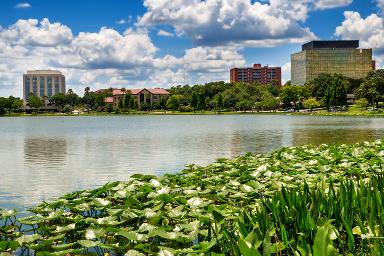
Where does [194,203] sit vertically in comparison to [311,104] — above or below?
below

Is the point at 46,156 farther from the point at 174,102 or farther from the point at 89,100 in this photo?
the point at 89,100

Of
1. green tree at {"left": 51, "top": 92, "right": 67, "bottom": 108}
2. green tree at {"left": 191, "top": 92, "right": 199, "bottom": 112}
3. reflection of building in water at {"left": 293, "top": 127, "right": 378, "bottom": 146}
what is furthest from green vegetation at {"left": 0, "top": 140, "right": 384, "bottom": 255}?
green tree at {"left": 51, "top": 92, "right": 67, "bottom": 108}

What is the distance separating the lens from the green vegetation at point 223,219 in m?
4.62

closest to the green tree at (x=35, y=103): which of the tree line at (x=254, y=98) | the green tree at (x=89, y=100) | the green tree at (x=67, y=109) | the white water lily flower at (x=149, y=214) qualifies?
the tree line at (x=254, y=98)

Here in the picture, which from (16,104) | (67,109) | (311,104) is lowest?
(67,109)

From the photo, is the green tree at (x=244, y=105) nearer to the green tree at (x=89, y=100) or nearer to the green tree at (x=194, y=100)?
the green tree at (x=194, y=100)

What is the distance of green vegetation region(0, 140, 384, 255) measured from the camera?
4617 mm

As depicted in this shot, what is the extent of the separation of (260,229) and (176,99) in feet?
473

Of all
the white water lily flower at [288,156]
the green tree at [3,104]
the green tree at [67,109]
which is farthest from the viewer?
the green tree at [67,109]

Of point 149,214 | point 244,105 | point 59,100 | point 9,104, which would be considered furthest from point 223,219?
point 59,100

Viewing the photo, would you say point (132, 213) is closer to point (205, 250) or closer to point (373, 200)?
point (205, 250)

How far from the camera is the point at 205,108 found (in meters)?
141

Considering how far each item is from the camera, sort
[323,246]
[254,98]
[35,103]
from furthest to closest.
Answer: [35,103] < [254,98] < [323,246]

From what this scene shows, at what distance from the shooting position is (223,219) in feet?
20.7
